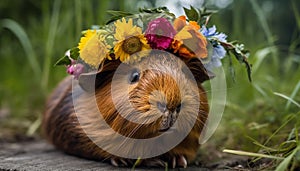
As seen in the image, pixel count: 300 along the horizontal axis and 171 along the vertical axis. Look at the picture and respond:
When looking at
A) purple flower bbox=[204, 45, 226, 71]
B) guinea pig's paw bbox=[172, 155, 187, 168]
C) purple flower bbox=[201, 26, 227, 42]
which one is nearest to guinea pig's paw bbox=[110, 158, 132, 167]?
guinea pig's paw bbox=[172, 155, 187, 168]

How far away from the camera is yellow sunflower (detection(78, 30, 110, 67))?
6.10 ft

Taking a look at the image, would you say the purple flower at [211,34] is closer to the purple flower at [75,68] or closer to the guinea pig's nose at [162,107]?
the guinea pig's nose at [162,107]

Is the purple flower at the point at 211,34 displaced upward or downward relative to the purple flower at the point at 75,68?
upward

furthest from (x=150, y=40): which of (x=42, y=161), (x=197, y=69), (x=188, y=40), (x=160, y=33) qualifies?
(x=42, y=161)

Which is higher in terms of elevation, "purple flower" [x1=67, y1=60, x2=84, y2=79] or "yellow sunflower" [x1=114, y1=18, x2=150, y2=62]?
"yellow sunflower" [x1=114, y1=18, x2=150, y2=62]

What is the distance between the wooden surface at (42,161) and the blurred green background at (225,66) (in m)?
0.69

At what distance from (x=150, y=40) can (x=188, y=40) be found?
0.56ft

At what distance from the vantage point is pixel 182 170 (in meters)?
1.94

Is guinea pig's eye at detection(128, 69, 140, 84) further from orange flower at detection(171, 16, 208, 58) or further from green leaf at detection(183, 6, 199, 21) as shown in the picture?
green leaf at detection(183, 6, 199, 21)

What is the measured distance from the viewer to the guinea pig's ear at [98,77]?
6.32 feet

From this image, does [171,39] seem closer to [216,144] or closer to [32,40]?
[216,144]

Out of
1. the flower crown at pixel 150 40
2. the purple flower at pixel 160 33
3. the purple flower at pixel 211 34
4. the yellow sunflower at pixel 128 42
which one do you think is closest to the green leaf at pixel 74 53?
the flower crown at pixel 150 40

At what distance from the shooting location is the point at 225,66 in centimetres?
321

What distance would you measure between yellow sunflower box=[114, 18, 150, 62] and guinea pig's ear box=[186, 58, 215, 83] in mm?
236
